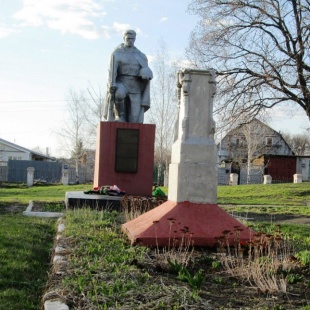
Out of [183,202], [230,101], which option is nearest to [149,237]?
[183,202]

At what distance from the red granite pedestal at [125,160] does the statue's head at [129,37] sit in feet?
7.20

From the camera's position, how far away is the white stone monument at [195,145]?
6621 mm

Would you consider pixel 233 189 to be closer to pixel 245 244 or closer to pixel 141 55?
pixel 141 55

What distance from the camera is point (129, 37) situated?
1292 cm

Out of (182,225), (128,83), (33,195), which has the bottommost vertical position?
(33,195)

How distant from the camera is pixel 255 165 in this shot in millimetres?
55375

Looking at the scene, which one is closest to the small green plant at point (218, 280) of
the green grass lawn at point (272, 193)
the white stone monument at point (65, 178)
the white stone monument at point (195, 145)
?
the white stone monument at point (195, 145)

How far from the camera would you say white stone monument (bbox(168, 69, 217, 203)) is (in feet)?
21.7

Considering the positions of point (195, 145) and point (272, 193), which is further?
point (272, 193)

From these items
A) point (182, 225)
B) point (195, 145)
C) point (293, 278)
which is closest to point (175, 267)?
point (293, 278)

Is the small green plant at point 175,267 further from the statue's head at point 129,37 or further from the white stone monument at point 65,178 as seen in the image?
the white stone monument at point 65,178

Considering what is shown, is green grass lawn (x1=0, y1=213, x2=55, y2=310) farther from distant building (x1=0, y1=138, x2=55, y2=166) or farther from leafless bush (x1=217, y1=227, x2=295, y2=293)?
distant building (x1=0, y1=138, x2=55, y2=166)

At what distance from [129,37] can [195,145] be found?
6921 mm

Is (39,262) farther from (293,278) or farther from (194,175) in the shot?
(293,278)
